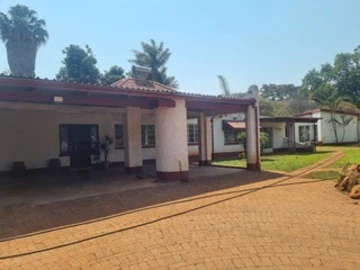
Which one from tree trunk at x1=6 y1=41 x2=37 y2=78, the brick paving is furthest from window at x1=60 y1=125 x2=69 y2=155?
tree trunk at x1=6 y1=41 x2=37 y2=78

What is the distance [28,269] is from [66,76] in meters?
31.1

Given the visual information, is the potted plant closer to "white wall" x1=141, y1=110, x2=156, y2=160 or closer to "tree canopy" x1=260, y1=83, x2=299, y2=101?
"white wall" x1=141, y1=110, x2=156, y2=160

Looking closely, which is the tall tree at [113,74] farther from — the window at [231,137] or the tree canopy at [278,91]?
the tree canopy at [278,91]

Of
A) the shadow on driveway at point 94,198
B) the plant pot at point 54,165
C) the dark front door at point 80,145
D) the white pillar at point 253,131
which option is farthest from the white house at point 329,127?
the plant pot at point 54,165

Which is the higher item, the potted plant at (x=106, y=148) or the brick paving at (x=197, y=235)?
the potted plant at (x=106, y=148)

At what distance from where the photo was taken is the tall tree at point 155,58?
38656 mm

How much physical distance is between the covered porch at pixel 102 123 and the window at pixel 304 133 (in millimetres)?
16264

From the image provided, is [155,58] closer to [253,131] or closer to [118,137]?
[118,137]

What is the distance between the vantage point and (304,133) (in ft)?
99.6

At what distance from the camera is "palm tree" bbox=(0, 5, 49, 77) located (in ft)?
87.6

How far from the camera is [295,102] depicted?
50219 millimetres

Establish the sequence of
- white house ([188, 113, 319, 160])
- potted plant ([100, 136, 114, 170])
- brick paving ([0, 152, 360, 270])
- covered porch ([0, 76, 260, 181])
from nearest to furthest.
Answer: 1. brick paving ([0, 152, 360, 270])
2. covered porch ([0, 76, 260, 181])
3. potted plant ([100, 136, 114, 170])
4. white house ([188, 113, 319, 160])

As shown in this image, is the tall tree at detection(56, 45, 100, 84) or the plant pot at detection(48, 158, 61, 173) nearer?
the plant pot at detection(48, 158, 61, 173)

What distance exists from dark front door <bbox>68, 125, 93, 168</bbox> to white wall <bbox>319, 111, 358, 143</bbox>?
24706mm
